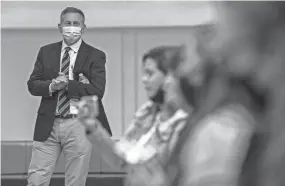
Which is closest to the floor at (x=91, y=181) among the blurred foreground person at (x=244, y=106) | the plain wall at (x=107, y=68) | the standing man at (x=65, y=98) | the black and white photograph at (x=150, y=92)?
the black and white photograph at (x=150, y=92)

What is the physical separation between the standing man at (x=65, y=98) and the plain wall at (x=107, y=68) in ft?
6.49

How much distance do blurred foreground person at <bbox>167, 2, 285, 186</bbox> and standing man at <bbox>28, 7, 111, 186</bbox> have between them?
354 centimetres

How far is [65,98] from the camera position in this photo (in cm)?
491

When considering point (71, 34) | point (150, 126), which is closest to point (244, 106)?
point (150, 126)

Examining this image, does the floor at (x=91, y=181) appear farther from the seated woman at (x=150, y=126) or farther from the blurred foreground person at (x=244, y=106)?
the blurred foreground person at (x=244, y=106)

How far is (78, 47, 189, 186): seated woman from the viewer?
7.38 ft

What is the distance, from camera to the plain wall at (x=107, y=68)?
23.2 ft

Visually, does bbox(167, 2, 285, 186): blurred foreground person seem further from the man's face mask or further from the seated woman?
the man's face mask

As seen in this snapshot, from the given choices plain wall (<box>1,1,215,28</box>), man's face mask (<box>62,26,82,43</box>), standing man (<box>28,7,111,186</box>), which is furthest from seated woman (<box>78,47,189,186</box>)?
plain wall (<box>1,1,215,28</box>)

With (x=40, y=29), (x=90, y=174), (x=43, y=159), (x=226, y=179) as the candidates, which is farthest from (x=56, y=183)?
(x=226, y=179)

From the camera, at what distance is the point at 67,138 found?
4945mm

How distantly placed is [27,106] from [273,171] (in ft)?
20.0

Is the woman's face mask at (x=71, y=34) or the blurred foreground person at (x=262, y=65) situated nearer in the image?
the blurred foreground person at (x=262, y=65)

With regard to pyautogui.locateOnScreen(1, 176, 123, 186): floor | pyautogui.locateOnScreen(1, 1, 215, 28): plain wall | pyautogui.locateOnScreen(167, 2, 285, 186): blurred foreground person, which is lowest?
pyautogui.locateOnScreen(1, 176, 123, 186): floor
